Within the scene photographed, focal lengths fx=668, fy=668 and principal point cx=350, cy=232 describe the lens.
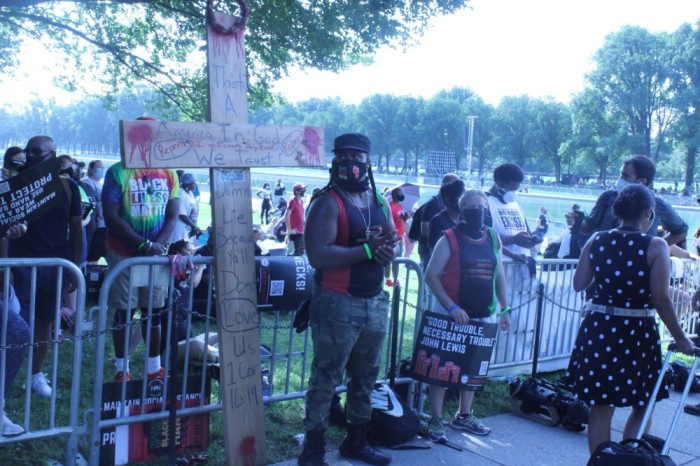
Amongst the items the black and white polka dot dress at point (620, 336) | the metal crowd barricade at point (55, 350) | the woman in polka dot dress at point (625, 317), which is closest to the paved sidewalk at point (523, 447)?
the woman in polka dot dress at point (625, 317)

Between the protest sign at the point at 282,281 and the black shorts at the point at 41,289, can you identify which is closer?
the protest sign at the point at 282,281

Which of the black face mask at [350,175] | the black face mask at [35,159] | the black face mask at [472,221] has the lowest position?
the black face mask at [472,221]

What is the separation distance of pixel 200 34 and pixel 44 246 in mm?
9840

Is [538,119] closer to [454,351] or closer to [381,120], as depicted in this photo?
[381,120]

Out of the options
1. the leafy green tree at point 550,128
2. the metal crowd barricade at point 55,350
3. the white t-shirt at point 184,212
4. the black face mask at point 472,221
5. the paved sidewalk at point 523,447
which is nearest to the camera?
the metal crowd barricade at point 55,350

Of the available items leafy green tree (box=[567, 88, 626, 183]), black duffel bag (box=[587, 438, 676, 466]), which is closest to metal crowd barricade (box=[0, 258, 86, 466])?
black duffel bag (box=[587, 438, 676, 466])

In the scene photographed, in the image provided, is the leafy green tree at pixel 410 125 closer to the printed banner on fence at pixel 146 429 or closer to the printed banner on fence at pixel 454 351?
the printed banner on fence at pixel 454 351

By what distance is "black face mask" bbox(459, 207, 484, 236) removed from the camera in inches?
188

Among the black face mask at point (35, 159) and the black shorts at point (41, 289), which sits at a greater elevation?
the black face mask at point (35, 159)

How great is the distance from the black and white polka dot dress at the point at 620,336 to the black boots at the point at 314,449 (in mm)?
1609

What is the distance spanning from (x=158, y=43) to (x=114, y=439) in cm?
1231

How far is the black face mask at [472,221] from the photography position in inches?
188

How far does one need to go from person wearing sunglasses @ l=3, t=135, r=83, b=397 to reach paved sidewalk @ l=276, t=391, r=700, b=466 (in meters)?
2.04

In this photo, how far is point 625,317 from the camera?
13.1 feet
